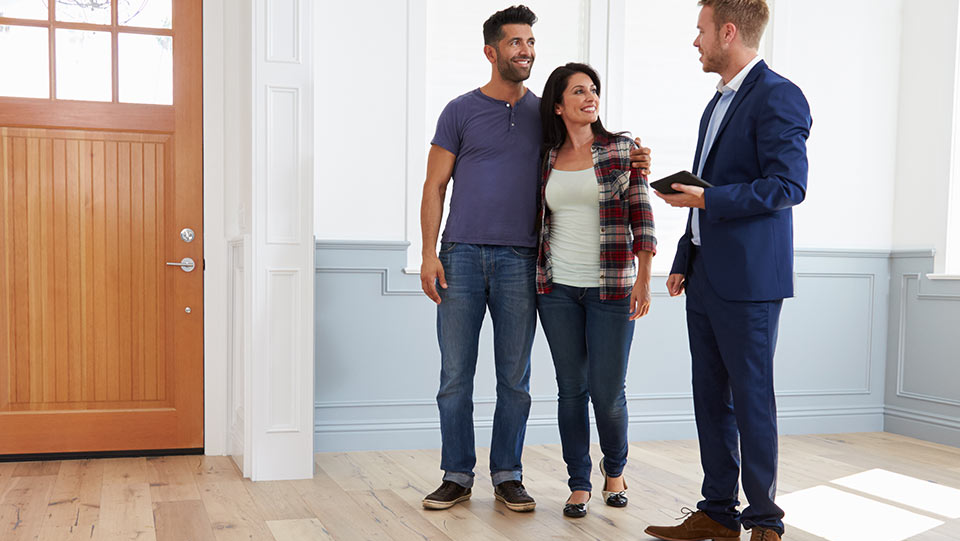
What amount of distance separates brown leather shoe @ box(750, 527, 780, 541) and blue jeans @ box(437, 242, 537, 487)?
851mm

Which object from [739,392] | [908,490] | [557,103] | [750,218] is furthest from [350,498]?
[908,490]

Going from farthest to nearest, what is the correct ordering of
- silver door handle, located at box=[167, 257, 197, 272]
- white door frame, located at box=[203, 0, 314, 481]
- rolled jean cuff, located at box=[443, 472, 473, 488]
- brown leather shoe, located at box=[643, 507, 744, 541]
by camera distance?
1. silver door handle, located at box=[167, 257, 197, 272]
2. white door frame, located at box=[203, 0, 314, 481]
3. rolled jean cuff, located at box=[443, 472, 473, 488]
4. brown leather shoe, located at box=[643, 507, 744, 541]

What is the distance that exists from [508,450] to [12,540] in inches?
59.1

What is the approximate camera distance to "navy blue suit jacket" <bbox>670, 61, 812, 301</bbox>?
2.13 metres

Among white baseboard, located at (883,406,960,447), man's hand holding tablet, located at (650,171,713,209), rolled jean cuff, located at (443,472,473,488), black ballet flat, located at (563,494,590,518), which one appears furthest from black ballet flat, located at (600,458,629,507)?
white baseboard, located at (883,406,960,447)

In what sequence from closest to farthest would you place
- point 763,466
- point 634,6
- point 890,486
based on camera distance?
point 763,466 < point 890,486 < point 634,6

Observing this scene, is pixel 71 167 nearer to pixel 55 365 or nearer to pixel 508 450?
pixel 55 365

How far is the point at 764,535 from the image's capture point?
2223 millimetres

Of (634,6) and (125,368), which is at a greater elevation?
(634,6)

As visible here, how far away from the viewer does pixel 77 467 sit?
3.31 metres

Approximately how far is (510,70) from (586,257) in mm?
647

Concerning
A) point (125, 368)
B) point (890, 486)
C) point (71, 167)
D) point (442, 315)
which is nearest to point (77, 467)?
point (125, 368)

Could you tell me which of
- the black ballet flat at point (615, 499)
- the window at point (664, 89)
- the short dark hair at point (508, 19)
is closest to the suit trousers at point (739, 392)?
the black ballet flat at point (615, 499)

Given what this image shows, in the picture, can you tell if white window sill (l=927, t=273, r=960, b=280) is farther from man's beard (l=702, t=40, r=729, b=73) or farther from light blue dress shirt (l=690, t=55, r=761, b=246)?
man's beard (l=702, t=40, r=729, b=73)
